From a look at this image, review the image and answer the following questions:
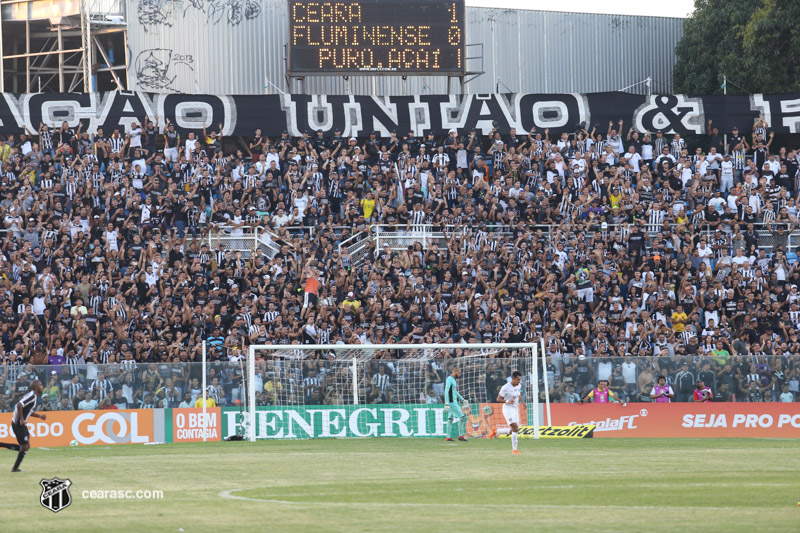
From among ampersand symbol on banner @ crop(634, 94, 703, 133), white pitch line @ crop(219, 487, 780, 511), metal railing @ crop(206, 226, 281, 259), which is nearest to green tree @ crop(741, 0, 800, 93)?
ampersand symbol on banner @ crop(634, 94, 703, 133)

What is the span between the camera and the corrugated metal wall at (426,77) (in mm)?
47875

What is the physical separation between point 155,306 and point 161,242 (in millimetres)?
2632

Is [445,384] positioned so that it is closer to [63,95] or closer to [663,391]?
[663,391]

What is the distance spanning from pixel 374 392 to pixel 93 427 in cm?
718

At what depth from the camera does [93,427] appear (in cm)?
2859

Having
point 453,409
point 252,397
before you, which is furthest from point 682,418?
point 252,397

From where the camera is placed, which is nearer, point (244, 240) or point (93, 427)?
point (93, 427)

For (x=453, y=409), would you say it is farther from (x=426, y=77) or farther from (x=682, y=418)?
(x=426, y=77)

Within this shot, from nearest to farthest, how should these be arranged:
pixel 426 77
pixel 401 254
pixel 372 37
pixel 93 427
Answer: pixel 93 427, pixel 401 254, pixel 372 37, pixel 426 77

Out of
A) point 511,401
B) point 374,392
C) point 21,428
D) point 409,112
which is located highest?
point 409,112

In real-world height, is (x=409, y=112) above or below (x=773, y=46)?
below

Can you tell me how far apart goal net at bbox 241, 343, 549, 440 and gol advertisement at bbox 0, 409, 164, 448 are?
2364 millimetres

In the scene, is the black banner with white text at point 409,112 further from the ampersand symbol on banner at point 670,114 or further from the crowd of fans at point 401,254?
the crowd of fans at point 401,254

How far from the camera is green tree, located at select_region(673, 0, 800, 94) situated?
154ft
